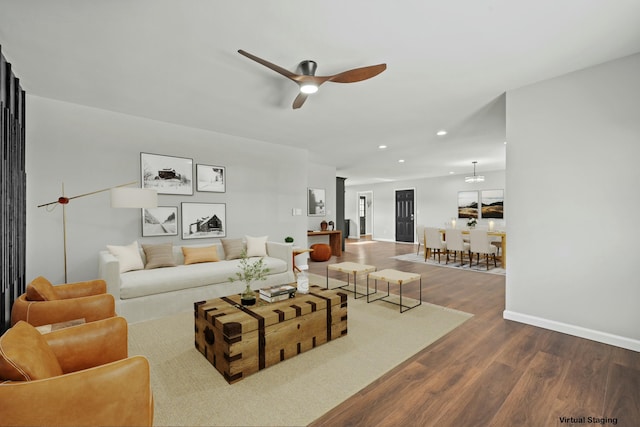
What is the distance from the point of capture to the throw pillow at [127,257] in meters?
3.68

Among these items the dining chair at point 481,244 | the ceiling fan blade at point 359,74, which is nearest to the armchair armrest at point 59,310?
the ceiling fan blade at point 359,74

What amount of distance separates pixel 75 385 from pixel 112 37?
2.50 m

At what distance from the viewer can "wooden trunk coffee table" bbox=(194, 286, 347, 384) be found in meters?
2.19

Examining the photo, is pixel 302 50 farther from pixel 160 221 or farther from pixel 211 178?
pixel 160 221

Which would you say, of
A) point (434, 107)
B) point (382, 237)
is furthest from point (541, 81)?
point (382, 237)

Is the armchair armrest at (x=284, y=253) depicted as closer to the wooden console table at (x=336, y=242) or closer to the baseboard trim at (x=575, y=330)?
the baseboard trim at (x=575, y=330)

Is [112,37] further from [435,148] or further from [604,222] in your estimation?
[435,148]

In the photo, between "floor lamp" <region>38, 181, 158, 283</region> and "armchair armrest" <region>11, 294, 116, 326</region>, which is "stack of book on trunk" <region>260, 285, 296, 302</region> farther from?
"floor lamp" <region>38, 181, 158, 283</region>

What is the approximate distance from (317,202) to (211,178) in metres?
3.61

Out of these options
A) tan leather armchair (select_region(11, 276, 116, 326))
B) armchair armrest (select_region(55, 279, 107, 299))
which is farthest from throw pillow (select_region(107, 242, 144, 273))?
tan leather armchair (select_region(11, 276, 116, 326))

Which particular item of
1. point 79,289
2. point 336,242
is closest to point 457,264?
point 336,242

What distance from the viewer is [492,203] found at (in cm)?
969

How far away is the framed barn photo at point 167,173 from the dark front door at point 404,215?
9004 millimetres

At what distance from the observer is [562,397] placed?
1.99m
